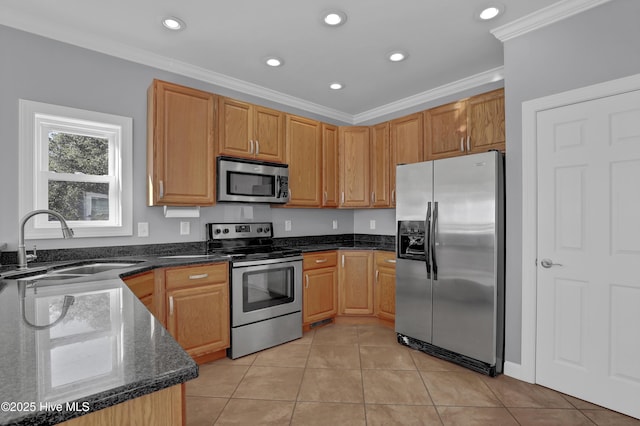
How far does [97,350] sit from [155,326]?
20 centimetres

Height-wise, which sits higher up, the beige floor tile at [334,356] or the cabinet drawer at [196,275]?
the cabinet drawer at [196,275]

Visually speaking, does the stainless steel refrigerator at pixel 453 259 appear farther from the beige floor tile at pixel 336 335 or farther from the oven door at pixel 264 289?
the oven door at pixel 264 289

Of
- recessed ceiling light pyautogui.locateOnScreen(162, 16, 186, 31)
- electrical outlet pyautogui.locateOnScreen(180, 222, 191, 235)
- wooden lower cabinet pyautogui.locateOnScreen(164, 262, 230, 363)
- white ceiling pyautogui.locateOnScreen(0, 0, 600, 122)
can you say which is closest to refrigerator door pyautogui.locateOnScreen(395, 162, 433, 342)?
A: white ceiling pyautogui.locateOnScreen(0, 0, 600, 122)

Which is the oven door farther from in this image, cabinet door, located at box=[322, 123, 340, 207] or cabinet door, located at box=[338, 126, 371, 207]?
cabinet door, located at box=[338, 126, 371, 207]

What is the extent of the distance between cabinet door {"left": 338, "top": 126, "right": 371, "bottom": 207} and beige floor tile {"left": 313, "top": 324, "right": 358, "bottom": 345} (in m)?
1.44

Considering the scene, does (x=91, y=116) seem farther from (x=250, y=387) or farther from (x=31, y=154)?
(x=250, y=387)

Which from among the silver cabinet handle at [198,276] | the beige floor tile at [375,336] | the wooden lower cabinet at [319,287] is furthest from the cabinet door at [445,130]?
the silver cabinet handle at [198,276]

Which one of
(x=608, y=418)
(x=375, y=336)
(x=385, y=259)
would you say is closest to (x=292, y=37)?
(x=385, y=259)

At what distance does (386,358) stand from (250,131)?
2467mm

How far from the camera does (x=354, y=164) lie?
4145mm

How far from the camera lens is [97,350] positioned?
2.67 feet

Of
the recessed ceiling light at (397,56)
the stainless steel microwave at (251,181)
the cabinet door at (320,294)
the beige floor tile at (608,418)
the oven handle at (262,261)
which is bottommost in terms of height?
the beige floor tile at (608,418)

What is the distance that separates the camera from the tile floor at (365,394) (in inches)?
Result: 81.1

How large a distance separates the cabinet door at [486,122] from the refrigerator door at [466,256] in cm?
46
